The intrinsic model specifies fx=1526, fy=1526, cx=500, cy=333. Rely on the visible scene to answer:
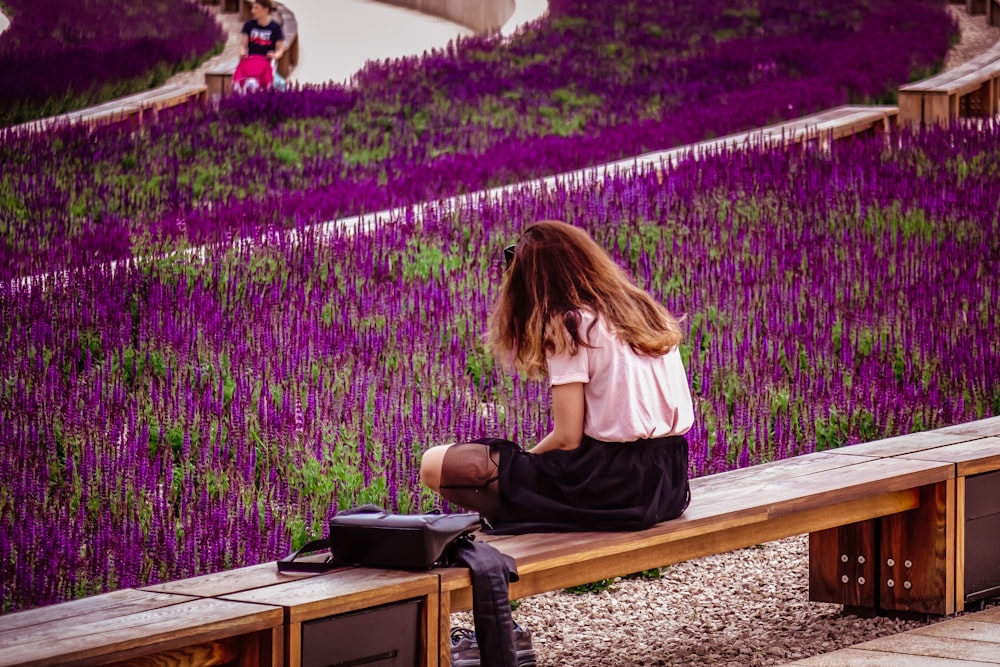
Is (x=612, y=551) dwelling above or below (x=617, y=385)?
below

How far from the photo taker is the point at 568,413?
380 cm

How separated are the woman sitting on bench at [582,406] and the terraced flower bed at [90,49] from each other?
37.0ft

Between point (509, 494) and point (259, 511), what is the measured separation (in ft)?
3.28

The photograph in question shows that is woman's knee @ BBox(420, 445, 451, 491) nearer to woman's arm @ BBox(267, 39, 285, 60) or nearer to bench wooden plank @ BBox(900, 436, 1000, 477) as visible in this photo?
bench wooden plank @ BBox(900, 436, 1000, 477)

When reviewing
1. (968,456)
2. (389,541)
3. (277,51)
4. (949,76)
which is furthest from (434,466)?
(277,51)

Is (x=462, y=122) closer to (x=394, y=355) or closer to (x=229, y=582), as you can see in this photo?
(x=394, y=355)

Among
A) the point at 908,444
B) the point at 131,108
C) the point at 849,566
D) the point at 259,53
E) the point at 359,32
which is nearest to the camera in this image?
the point at 849,566

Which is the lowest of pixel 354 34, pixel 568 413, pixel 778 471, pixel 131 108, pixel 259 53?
pixel 778 471

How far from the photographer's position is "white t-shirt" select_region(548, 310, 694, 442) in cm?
377

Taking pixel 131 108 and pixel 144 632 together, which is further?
pixel 131 108

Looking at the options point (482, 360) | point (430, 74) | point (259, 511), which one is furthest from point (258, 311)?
point (430, 74)

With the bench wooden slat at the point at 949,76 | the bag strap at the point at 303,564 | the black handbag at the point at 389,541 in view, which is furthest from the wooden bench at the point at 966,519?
the bench wooden slat at the point at 949,76

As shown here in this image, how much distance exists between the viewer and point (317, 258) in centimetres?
A: 741

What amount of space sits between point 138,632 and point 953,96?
1070 centimetres
